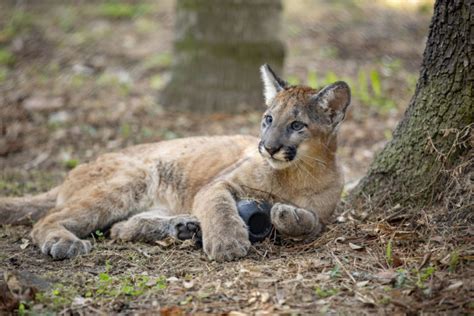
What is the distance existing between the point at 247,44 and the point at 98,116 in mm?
2278

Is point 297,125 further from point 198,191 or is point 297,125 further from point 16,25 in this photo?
point 16,25

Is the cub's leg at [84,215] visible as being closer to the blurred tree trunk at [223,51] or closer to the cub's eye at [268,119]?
the cub's eye at [268,119]

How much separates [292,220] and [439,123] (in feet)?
4.36

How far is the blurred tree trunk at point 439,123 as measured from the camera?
5.09 metres

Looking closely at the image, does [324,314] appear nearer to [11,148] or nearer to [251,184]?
[251,184]

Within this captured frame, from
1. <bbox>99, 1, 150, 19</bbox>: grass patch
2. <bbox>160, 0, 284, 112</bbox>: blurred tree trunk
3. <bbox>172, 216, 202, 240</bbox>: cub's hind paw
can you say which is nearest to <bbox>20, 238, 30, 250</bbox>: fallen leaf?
<bbox>172, 216, 202, 240</bbox>: cub's hind paw

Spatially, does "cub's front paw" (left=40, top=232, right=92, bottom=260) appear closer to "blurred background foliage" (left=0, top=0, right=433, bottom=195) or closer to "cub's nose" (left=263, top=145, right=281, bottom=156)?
"cub's nose" (left=263, top=145, right=281, bottom=156)

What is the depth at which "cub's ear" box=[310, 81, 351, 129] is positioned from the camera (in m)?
5.58

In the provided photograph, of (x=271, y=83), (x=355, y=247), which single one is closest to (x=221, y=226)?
(x=355, y=247)

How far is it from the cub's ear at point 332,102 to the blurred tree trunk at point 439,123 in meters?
0.50

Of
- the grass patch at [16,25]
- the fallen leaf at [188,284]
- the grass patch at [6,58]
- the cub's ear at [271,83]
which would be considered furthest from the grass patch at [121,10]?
the fallen leaf at [188,284]

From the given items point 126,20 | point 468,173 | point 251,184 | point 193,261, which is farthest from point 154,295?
point 126,20

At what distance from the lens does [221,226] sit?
5102 mm

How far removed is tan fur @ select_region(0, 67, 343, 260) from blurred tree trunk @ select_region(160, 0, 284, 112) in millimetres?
2973
